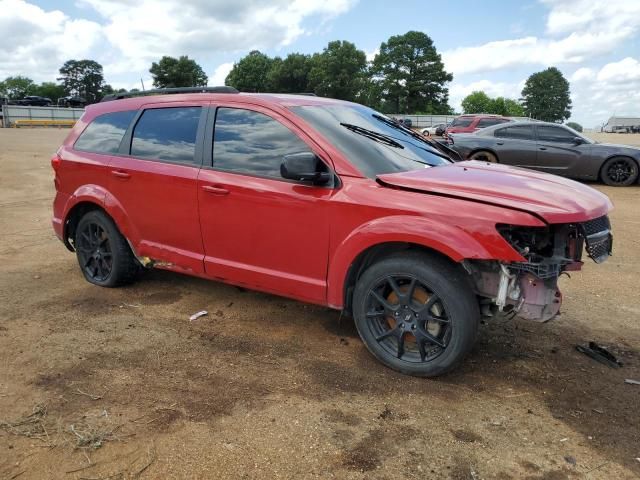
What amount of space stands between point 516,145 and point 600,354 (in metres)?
9.56

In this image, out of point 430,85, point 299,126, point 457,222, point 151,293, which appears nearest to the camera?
point 457,222

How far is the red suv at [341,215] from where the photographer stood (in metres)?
3.19

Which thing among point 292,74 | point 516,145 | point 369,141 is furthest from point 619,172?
point 292,74

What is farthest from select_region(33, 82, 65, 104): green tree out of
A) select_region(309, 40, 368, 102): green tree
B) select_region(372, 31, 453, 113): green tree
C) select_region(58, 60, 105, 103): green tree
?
select_region(372, 31, 453, 113): green tree

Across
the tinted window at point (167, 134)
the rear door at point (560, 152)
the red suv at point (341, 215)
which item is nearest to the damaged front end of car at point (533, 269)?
the red suv at point (341, 215)

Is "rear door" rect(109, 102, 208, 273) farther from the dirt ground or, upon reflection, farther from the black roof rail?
the dirt ground

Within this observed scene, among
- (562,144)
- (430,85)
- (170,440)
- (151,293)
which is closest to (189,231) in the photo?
(151,293)

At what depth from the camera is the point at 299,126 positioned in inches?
151

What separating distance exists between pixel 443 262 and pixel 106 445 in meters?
2.11

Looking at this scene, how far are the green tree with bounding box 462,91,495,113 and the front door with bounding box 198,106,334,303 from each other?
104m

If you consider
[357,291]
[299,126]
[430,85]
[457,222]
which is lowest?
[357,291]

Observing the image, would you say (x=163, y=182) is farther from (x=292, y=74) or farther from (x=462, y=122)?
(x=292, y=74)

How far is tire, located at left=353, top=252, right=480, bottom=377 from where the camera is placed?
3246 millimetres

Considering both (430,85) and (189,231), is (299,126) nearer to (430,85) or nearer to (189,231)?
(189,231)
